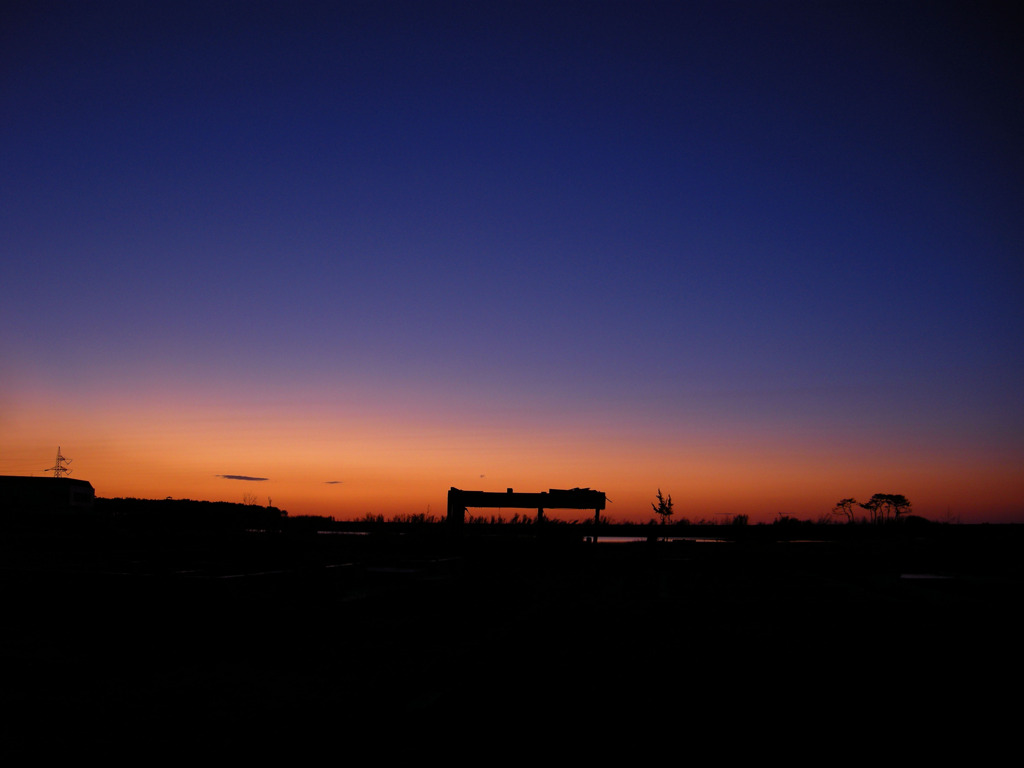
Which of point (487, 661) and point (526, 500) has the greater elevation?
point (526, 500)

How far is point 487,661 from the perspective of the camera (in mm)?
6836

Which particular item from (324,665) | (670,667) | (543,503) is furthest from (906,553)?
(324,665)

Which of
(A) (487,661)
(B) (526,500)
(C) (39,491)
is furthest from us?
(C) (39,491)

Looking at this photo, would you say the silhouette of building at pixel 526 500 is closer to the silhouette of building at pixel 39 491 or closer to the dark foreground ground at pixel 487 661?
the dark foreground ground at pixel 487 661

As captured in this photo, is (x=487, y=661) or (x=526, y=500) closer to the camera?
(x=487, y=661)

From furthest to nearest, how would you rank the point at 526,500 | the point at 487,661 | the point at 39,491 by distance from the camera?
1. the point at 39,491
2. the point at 526,500
3. the point at 487,661

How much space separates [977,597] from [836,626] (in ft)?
10.0

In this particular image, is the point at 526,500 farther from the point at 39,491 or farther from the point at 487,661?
the point at 39,491

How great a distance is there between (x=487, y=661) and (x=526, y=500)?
19636mm

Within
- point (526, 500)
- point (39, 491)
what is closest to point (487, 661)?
point (526, 500)

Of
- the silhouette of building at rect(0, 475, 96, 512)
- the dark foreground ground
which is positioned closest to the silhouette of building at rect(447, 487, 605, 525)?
the dark foreground ground

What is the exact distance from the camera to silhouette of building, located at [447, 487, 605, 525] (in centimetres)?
2609

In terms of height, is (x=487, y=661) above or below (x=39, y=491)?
below

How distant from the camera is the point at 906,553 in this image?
2173cm
